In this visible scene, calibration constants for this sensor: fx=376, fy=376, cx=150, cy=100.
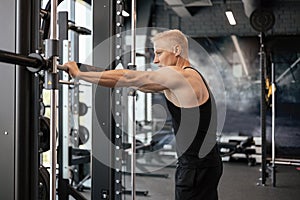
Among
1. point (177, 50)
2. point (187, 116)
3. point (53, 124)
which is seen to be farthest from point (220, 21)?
point (53, 124)

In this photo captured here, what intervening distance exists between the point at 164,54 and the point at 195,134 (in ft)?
1.66

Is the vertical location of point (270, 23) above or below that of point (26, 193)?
above

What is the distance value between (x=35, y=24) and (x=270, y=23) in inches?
250

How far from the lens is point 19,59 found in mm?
1121

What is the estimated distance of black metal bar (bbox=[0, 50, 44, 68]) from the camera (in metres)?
1.06

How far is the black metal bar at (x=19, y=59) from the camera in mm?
1057

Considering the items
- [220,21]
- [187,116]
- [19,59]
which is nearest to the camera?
[19,59]

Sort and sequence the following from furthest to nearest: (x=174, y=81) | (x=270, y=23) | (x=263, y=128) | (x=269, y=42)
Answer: (x=269, y=42) < (x=270, y=23) < (x=263, y=128) < (x=174, y=81)

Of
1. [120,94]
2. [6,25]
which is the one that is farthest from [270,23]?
[6,25]

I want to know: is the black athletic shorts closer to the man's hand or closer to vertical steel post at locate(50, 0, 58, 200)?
the man's hand

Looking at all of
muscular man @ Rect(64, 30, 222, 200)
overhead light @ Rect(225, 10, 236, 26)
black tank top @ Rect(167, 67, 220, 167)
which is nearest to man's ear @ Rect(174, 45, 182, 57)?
muscular man @ Rect(64, 30, 222, 200)

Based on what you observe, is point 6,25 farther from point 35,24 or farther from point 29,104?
point 29,104

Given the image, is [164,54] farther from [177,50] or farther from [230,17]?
[230,17]

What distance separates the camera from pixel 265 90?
6.09 m
